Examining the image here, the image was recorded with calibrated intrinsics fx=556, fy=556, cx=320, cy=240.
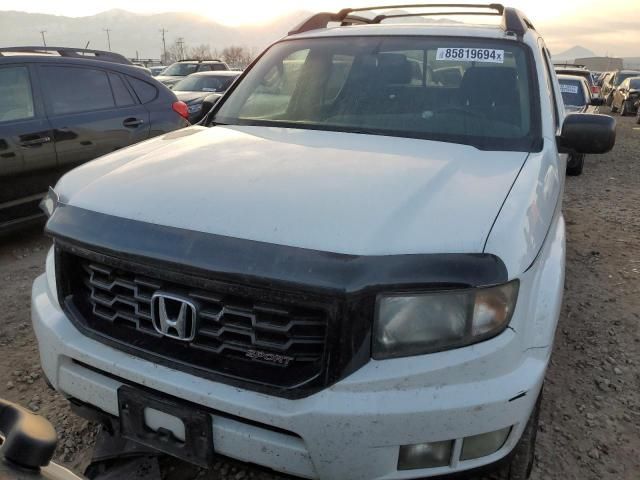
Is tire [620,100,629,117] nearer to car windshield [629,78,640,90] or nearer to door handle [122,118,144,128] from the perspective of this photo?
car windshield [629,78,640,90]

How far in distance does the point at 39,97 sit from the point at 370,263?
4273 millimetres

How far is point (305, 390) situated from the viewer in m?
1.58

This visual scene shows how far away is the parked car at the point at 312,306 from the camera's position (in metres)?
1.54

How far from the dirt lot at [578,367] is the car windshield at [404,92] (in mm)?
1355

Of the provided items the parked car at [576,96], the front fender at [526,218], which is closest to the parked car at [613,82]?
the parked car at [576,96]

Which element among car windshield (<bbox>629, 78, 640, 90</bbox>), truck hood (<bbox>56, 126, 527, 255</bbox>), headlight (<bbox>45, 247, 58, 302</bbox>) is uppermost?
truck hood (<bbox>56, 126, 527, 255</bbox>)

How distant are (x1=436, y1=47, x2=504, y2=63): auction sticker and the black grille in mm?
1836

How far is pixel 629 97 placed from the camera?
20828 mm

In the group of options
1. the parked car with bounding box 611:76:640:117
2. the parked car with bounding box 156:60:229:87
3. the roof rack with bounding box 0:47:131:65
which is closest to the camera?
the roof rack with bounding box 0:47:131:65

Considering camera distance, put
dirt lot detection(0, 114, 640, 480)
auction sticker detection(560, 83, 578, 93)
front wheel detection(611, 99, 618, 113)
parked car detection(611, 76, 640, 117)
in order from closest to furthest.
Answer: dirt lot detection(0, 114, 640, 480)
auction sticker detection(560, 83, 578, 93)
parked car detection(611, 76, 640, 117)
front wheel detection(611, 99, 618, 113)

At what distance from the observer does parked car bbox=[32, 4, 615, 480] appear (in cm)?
154

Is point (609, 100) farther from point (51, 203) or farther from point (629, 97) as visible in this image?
point (51, 203)

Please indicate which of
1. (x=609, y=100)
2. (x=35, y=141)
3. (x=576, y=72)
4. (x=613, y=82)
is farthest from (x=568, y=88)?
(x=613, y=82)

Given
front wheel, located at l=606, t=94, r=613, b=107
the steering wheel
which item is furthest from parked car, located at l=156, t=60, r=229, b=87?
front wheel, located at l=606, t=94, r=613, b=107
